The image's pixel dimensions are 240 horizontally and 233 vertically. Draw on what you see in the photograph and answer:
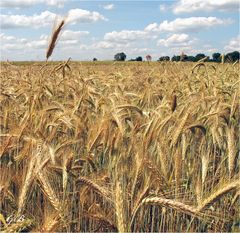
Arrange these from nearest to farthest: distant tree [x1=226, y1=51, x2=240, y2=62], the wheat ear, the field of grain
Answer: the field of grain < the wheat ear < distant tree [x1=226, y1=51, x2=240, y2=62]

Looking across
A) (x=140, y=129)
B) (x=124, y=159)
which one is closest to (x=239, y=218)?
(x=124, y=159)

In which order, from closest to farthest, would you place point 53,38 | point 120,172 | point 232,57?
point 120,172 < point 53,38 < point 232,57

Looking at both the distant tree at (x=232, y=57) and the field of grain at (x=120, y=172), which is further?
the distant tree at (x=232, y=57)

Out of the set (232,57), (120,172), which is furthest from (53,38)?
(232,57)

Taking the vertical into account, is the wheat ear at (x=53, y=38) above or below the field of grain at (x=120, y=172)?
above

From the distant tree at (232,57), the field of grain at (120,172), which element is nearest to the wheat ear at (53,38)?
the field of grain at (120,172)

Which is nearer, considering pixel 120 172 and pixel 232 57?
pixel 120 172

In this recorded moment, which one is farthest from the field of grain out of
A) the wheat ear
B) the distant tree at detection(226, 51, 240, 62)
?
the distant tree at detection(226, 51, 240, 62)

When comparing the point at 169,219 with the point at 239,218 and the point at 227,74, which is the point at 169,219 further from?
the point at 227,74

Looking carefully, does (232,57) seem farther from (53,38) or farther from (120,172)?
(120,172)

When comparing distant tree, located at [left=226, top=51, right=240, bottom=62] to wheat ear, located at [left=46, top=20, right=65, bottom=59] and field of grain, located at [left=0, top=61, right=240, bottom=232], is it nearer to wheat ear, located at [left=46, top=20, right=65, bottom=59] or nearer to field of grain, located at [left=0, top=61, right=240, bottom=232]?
field of grain, located at [left=0, top=61, right=240, bottom=232]

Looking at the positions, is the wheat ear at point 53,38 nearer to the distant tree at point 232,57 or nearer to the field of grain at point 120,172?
the field of grain at point 120,172

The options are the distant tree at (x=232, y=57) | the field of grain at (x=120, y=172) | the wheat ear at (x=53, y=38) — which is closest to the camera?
the field of grain at (x=120, y=172)

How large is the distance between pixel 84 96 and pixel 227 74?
3.70m
